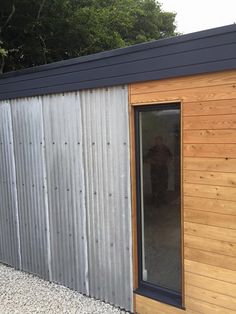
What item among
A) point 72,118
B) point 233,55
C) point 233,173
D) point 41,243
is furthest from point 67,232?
point 233,55

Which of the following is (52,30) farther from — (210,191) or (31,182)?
(210,191)

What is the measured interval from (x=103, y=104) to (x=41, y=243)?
2.19 m

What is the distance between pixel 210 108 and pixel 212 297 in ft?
5.49

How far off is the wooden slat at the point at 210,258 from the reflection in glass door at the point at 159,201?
23 centimetres

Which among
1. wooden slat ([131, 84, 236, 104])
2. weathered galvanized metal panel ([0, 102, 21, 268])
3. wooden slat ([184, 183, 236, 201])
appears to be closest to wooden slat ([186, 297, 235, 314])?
wooden slat ([184, 183, 236, 201])

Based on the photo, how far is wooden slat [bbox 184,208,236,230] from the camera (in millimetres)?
2912

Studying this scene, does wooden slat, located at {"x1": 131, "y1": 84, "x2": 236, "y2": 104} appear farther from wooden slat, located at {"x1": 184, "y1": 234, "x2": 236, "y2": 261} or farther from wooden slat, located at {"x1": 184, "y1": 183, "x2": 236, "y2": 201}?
wooden slat, located at {"x1": 184, "y1": 234, "x2": 236, "y2": 261}

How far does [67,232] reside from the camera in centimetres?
437

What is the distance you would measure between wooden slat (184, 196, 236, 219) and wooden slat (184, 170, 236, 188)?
0.15 meters

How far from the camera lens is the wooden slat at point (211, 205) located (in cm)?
290

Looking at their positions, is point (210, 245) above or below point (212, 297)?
above

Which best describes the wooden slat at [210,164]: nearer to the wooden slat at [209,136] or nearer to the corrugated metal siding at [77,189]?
the wooden slat at [209,136]

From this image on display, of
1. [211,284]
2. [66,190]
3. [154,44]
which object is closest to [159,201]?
[211,284]

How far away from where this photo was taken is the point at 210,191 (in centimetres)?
302
